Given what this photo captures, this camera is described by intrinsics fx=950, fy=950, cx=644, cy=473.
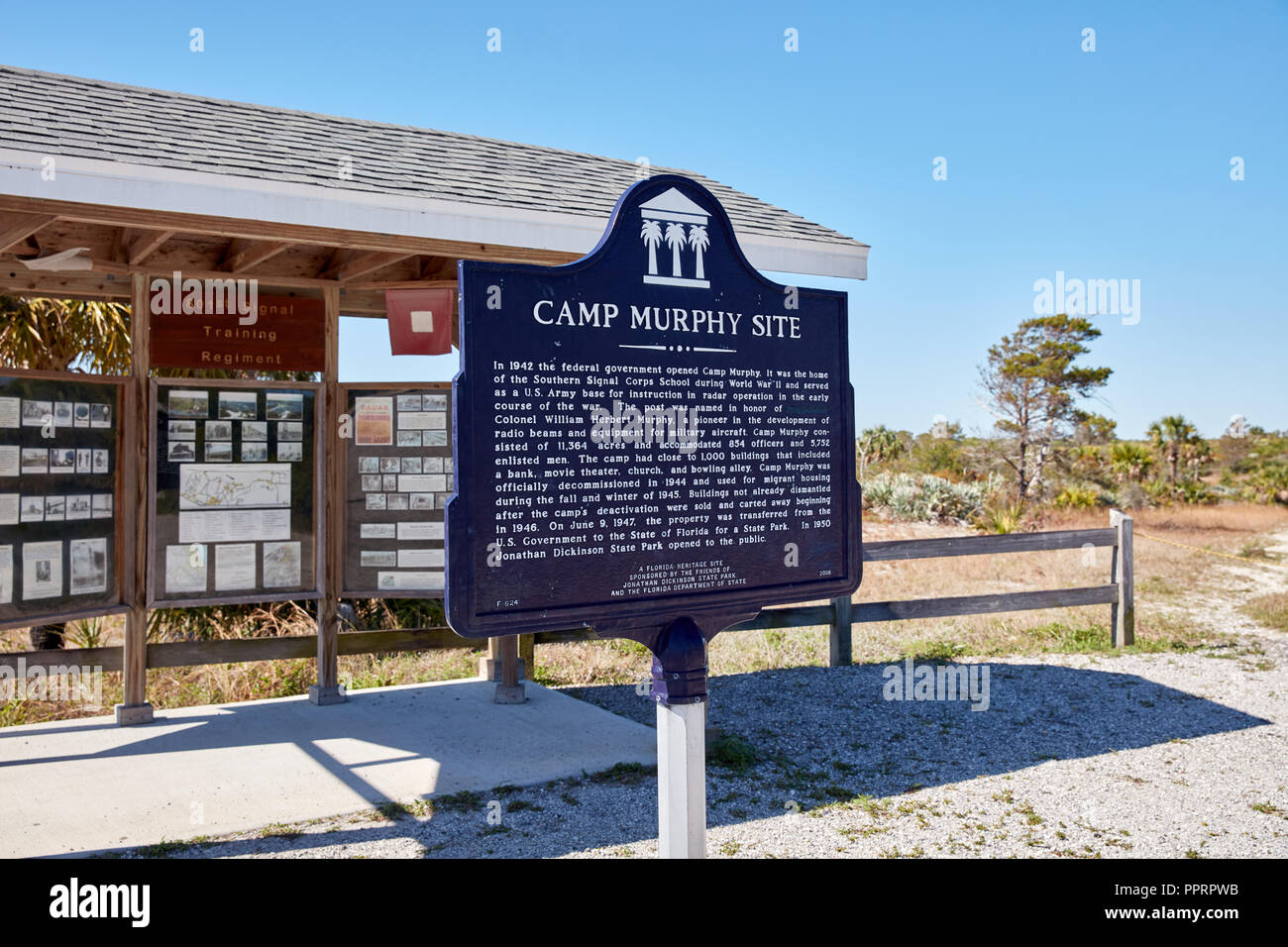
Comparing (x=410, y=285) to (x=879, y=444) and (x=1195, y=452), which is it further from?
(x=1195, y=452)

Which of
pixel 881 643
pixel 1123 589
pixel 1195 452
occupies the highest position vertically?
pixel 1195 452

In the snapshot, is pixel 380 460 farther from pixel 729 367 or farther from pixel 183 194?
pixel 729 367

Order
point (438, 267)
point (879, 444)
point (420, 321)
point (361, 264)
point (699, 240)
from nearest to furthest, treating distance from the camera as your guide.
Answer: point (699, 240), point (361, 264), point (420, 321), point (438, 267), point (879, 444)

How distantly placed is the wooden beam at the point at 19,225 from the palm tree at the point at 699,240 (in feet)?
11.6

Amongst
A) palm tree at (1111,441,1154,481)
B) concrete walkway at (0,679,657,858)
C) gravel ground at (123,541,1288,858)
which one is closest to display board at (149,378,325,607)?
concrete walkway at (0,679,657,858)

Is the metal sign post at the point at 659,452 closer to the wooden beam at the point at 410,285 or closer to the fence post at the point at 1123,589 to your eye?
the wooden beam at the point at 410,285

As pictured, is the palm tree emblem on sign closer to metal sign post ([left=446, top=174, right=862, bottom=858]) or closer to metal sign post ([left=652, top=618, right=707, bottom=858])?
metal sign post ([left=446, top=174, right=862, bottom=858])

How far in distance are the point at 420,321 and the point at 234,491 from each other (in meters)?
1.77

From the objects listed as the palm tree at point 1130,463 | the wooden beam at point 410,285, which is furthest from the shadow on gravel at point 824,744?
the palm tree at point 1130,463

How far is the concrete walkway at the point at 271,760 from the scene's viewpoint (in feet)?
15.8

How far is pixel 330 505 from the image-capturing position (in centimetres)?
695

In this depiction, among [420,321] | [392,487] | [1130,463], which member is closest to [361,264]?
[420,321]
